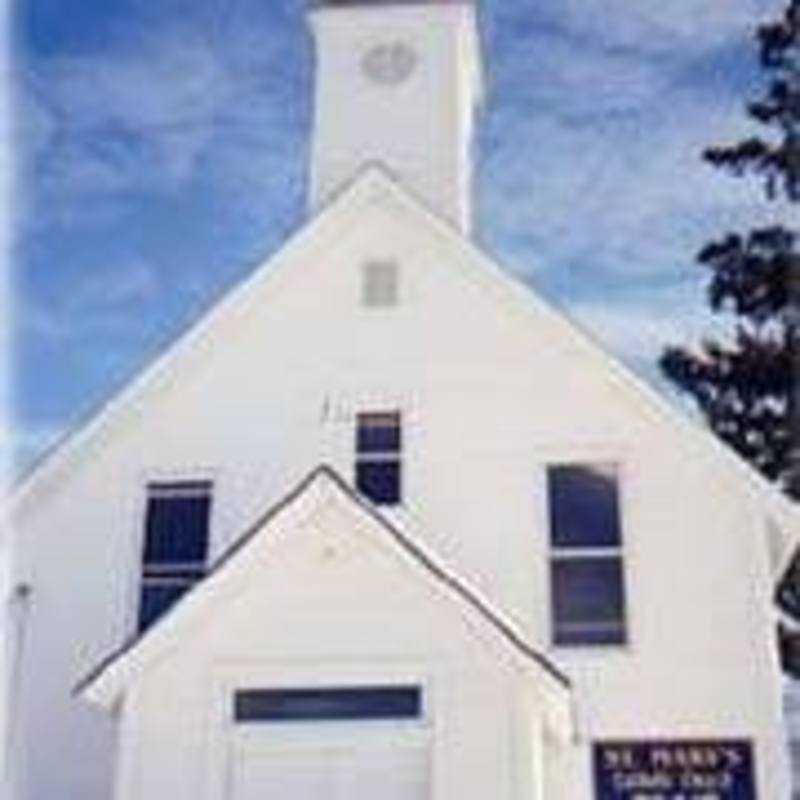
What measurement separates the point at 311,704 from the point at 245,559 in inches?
58.0

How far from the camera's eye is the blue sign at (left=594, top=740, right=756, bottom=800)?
1645cm

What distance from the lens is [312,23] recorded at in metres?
22.0

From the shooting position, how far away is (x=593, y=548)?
17.8 meters

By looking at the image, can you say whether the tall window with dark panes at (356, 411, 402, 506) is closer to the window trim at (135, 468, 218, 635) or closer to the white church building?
the white church building

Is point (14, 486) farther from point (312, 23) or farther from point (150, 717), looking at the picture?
point (312, 23)

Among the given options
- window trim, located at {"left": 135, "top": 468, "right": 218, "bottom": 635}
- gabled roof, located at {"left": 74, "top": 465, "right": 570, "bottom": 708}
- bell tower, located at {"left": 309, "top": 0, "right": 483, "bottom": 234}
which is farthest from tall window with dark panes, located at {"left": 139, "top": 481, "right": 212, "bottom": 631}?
bell tower, located at {"left": 309, "top": 0, "right": 483, "bottom": 234}

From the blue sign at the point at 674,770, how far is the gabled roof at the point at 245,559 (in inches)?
64.0

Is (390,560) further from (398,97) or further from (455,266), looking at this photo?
(398,97)

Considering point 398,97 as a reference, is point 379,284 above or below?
below

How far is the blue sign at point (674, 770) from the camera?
54.0 ft

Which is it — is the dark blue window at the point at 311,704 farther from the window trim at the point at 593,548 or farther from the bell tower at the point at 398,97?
the bell tower at the point at 398,97

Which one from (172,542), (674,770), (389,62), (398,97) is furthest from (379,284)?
(674,770)

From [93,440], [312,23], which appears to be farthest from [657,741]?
[312,23]

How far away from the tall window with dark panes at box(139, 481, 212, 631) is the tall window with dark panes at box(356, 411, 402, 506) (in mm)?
1748
